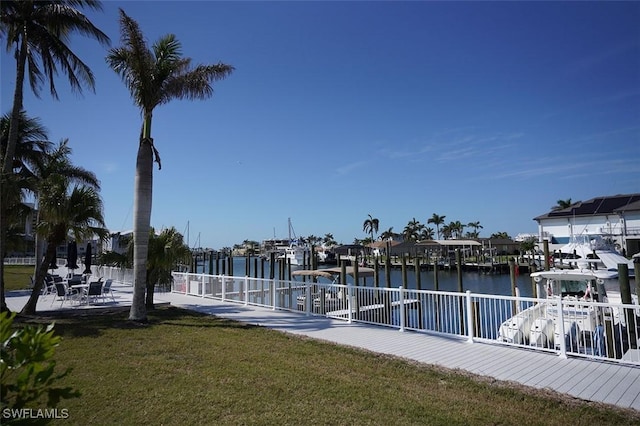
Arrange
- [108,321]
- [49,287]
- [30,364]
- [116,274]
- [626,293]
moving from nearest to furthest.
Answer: [30,364], [626,293], [108,321], [49,287], [116,274]

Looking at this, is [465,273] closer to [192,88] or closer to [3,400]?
[192,88]

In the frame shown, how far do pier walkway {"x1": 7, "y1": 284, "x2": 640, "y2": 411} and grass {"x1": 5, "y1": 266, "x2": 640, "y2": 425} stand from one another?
471 millimetres

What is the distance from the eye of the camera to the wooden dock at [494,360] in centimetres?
571

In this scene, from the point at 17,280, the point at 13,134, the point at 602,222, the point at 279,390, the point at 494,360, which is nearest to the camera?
the point at 279,390

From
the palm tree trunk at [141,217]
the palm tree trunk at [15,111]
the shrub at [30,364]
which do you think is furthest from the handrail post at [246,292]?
the shrub at [30,364]

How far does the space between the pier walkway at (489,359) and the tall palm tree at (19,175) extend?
7062mm

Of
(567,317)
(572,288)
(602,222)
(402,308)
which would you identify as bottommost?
(567,317)

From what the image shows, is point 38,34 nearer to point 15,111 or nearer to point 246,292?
point 15,111

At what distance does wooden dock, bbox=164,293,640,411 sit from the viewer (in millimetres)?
5715

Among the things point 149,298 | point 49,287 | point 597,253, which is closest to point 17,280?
point 49,287

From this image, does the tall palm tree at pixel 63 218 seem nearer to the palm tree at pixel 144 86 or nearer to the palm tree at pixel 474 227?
the palm tree at pixel 144 86

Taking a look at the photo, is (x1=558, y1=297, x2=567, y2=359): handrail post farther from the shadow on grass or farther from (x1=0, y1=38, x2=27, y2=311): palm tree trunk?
(x1=0, y1=38, x2=27, y2=311): palm tree trunk

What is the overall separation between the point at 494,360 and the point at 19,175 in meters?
14.1

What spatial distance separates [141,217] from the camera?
10961mm
